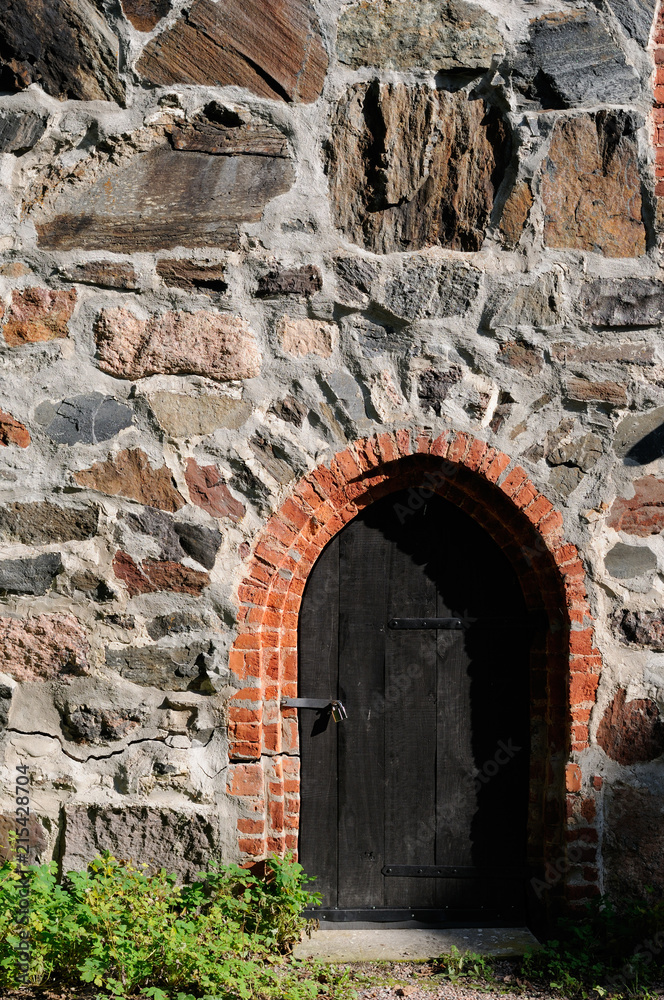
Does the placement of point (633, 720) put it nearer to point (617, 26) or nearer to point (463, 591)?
point (463, 591)

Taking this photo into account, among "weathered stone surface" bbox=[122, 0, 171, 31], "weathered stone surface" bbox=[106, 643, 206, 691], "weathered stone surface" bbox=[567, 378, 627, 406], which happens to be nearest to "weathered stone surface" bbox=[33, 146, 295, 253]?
"weathered stone surface" bbox=[122, 0, 171, 31]

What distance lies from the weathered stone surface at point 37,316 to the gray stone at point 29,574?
86cm

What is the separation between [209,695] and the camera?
3.11m

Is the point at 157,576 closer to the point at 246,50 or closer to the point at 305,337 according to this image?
the point at 305,337

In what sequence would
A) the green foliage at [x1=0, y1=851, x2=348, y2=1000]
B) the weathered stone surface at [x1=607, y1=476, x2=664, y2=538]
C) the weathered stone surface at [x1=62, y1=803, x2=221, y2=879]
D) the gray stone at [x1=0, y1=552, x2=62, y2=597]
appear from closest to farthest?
the green foliage at [x1=0, y1=851, x2=348, y2=1000], the weathered stone surface at [x1=62, y1=803, x2=221, y2=879], the gray stone at [x1=0, y1=552, x2=62, y2=597], the weathered stone surface at [x1=607, y1=476, x2=664, y2=538]

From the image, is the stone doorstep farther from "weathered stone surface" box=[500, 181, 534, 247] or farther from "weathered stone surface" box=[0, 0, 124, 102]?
"weathered stone surface" box=[0, 0, 124, 102]

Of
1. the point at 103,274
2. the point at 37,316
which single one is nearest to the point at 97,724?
the point at 37,316

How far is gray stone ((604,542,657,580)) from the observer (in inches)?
127

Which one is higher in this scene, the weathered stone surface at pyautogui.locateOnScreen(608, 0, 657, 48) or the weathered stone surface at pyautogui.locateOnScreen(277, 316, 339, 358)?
the weathered stone surface at pyautogui.locateOnScreen(608, 0, 657, 48)

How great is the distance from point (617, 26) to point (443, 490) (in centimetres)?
202

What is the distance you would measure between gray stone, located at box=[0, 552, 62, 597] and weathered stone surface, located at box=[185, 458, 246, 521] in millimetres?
595

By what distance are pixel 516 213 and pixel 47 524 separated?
227 centimetres

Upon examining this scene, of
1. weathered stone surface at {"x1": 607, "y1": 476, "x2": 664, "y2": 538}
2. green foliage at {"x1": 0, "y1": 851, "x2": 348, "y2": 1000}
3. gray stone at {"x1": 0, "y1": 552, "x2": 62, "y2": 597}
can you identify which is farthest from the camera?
weathered stone surface at {"x1": 607, "y1": 476, "x2": 664, "y2": 538}

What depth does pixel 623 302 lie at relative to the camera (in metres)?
3.26
